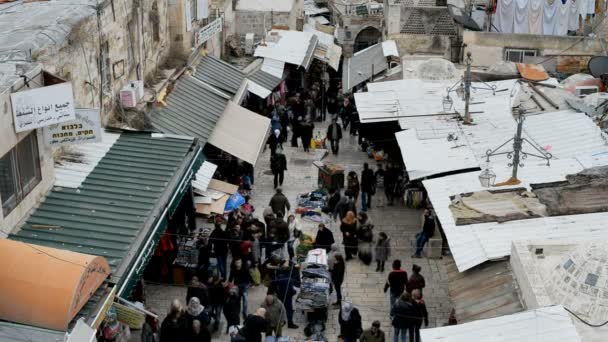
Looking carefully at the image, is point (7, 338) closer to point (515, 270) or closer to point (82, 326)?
point (82, 326)

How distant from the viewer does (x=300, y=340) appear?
596 inches

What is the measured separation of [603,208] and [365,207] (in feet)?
24.1

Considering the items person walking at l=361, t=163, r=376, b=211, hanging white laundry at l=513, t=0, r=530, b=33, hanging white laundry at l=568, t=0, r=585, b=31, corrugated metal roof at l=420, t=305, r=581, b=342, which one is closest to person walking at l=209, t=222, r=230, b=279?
person walking at l=361, t=163, r=376, b=211

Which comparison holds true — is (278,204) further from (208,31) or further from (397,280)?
(208,31)

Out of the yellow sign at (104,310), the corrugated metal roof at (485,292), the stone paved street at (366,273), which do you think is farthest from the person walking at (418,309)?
the yellow sign at (104,310)

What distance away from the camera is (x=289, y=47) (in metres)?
29.8

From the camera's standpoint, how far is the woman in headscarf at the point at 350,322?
14.2 metres

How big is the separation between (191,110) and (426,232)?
6.42 metres

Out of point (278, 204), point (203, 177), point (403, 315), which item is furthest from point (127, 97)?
point (403, 315)

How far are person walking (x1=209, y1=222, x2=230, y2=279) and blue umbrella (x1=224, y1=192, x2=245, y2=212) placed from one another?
5.70 ft

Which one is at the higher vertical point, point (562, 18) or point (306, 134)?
point (562, 18)

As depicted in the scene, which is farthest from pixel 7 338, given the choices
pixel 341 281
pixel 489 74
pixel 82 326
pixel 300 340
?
pixel 489 74

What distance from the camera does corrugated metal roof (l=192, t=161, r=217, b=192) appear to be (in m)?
18.4

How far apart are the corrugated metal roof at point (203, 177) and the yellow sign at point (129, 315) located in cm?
549
